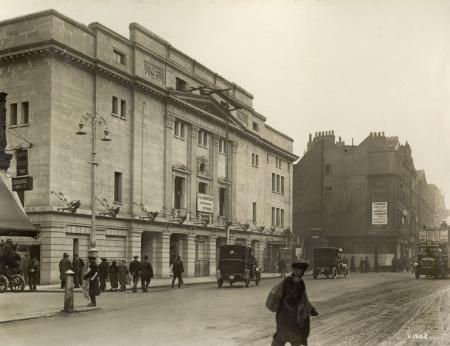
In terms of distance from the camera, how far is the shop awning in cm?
1656

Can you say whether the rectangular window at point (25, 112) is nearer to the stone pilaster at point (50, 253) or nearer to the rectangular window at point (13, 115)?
the rectangular window at point (13, 115)

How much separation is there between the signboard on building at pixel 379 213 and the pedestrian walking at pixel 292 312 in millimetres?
59604

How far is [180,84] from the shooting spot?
138 feet

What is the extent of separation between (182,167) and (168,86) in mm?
5587

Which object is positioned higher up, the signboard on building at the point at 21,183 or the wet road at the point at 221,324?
the signboard on building at the point at 21,183

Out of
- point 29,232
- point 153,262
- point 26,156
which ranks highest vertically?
point 26,156

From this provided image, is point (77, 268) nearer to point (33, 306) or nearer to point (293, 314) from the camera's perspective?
point (33, 306)

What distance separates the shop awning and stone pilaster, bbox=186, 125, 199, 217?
24.1m

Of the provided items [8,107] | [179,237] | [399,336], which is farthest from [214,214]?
[399,336]

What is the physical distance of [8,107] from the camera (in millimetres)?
30734

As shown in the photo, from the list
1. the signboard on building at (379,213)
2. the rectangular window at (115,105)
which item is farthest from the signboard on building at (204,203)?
the signboard on building at (379,213)

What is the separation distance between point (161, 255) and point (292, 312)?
98.2 feet

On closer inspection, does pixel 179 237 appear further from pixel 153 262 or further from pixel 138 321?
pixel 138 321

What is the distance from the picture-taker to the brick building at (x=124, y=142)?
97.8ft
